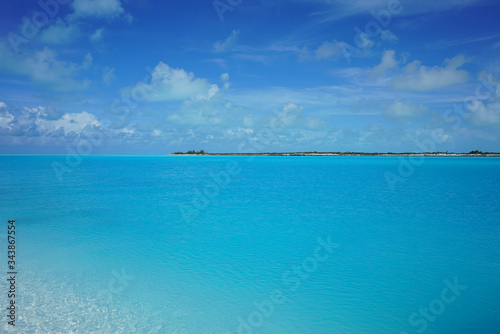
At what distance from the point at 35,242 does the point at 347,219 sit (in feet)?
62.9

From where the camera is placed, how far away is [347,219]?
22547 millimetres

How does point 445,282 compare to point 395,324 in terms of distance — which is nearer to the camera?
point 395,324

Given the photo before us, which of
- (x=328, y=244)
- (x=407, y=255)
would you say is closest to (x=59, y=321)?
(x=328, y=244)

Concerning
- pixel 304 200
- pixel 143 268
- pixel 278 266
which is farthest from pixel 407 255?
pixel 304 200

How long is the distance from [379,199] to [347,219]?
11.7 metres

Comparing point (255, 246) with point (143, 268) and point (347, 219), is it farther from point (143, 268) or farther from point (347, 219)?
point (347, 219)

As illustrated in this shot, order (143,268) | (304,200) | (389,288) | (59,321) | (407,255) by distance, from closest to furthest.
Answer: (59,321), (389,288), (143,268), (407,255), (304,200)

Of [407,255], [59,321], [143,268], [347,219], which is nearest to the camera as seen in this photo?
[59,321]

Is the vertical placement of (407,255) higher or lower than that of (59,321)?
higher

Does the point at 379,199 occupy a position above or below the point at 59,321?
above

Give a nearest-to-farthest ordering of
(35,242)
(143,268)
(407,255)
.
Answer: (143,268) < (407,255) < (35,242)

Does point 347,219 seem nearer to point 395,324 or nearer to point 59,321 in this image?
point 395,324

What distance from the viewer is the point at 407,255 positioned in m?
14.4

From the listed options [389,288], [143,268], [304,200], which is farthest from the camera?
[304,200]
